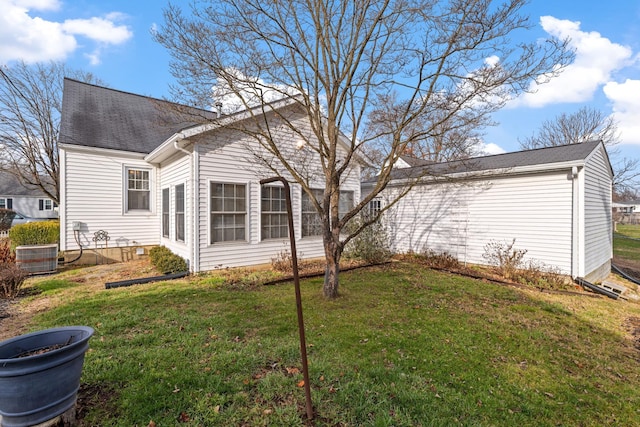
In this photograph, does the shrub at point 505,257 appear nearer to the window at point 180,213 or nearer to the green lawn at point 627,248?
the window at point 180,213

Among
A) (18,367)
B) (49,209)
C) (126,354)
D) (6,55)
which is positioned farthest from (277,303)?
(49,209)

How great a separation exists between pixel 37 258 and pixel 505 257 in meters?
12.6

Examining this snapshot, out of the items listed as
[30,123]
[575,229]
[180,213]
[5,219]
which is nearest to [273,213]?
[180,213]

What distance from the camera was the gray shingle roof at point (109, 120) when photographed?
30.4ft

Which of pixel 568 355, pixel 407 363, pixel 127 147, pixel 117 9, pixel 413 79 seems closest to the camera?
pixel 407 363

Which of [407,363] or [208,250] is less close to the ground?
[208,250]

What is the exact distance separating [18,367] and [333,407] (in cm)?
226

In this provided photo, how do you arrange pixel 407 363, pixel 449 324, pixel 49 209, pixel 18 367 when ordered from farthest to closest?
pixel 49 209 < pixel 449 324 < pixel 407 363 < pixel 18 367

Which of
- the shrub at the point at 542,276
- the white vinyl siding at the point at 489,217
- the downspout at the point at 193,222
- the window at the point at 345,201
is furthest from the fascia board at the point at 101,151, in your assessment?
the shrub at the point at 542,276

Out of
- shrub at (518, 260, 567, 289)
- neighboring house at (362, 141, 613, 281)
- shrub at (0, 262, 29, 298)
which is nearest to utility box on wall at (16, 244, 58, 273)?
shrub at (0, 262, 29, 298)

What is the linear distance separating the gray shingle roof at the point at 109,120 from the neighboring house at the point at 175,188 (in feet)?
0.11

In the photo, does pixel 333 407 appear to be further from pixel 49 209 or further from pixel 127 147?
pixel 49 209

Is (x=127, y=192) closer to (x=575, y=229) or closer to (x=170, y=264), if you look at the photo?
(x=170, y=264)

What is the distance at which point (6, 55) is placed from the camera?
11508 millimetres
